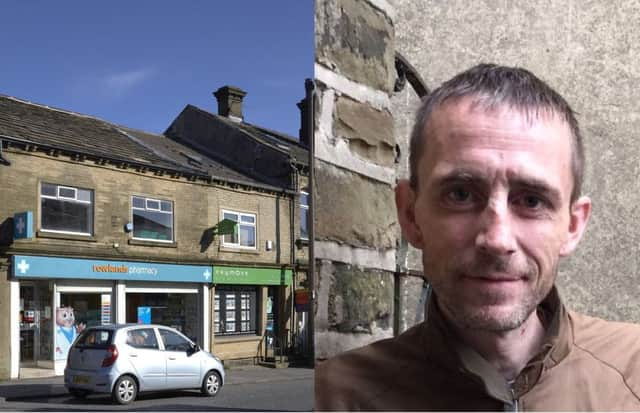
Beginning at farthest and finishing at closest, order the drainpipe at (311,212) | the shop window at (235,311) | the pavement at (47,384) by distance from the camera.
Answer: the shop window at (235,311) → the pavement at (47,384) → the drainpipe at (311,212)

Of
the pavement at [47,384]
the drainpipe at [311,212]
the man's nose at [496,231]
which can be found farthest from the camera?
the pavement at [47,384]

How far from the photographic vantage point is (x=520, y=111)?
0.54 meters

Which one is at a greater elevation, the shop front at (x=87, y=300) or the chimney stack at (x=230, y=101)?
the chimney stack at (x=230, y=101)

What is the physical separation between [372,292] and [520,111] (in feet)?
1.21

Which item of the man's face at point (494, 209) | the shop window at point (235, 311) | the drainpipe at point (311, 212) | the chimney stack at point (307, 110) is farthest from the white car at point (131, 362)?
the man's face at point (494, 209)

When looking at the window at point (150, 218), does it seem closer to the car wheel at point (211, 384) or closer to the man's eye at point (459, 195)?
the car wheel at point (211, 384)

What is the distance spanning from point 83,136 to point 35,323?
392 mm

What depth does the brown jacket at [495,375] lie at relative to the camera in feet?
1.84

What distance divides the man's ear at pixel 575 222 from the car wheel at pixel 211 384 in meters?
0.88

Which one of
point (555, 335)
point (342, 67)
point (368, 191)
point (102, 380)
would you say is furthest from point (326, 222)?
point (102, 380)

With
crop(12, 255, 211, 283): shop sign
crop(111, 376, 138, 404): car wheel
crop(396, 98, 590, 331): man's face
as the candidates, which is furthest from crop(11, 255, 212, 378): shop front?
crop(396, 98, 590, 331): man's face

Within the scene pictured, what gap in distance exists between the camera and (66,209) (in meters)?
1.26

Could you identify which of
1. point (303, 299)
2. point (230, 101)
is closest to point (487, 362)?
point (303, 299)

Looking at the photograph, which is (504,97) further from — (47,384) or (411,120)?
(47,384)
